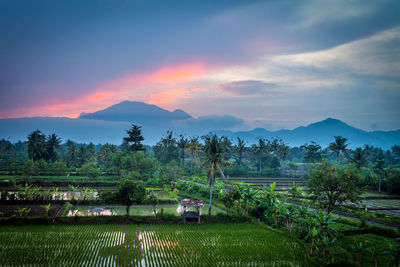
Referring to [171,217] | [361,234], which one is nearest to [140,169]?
[171,217]

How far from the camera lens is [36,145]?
59.8 m

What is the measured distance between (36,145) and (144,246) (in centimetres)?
5427

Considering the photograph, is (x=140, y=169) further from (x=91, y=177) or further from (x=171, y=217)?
(x=171, y=217)

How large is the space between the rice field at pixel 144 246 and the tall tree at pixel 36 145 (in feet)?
146

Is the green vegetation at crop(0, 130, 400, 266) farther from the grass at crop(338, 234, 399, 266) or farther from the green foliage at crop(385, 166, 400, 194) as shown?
the green foliage at crop(385, 166, 400, 194)

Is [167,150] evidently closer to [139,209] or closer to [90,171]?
[90,171]

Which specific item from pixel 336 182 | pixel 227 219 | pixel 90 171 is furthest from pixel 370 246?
pixel 90 171

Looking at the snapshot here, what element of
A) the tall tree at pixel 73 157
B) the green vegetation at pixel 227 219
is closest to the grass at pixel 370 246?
the green vegetation at pixel 227 219

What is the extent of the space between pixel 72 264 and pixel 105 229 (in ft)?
23.2

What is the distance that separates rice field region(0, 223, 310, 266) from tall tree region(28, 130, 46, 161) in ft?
146

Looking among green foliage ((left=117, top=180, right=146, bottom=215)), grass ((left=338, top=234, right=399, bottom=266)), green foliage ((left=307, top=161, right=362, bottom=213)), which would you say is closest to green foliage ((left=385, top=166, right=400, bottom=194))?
green foliage ((left=307, top=161, right=362, bottom=213))

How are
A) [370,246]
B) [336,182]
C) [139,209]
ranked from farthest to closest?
[139,209] < [336,182] < [370,246]

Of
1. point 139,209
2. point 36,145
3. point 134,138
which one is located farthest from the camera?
point 134,138

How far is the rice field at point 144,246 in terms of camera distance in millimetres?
15695
